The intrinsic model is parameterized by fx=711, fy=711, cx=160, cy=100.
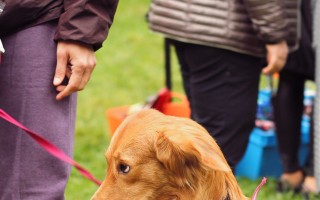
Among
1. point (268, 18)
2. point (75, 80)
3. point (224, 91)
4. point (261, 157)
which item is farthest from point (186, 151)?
point (261, 157)

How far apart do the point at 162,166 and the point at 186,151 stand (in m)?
0.23

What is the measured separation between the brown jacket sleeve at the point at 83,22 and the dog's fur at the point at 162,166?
17.0 inches

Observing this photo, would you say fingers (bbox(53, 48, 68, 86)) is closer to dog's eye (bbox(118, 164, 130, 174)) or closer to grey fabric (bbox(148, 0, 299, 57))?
dog's eye (bbox(118, 164, 130, 174))

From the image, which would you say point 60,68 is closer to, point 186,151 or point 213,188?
point 186,151

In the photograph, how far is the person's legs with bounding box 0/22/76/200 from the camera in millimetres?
3086

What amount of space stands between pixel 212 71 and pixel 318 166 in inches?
38.7

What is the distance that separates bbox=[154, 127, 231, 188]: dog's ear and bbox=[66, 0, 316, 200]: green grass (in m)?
2.44

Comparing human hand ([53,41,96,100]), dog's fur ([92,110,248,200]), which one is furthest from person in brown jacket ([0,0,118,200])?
dog's fur ([92,110,248,200])

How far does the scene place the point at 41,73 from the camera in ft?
10.2

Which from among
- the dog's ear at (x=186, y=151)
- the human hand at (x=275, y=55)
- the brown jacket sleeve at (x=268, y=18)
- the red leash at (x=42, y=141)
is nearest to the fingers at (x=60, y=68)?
the red leash at (x=42, y=141)

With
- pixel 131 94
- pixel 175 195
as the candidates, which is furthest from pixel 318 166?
pixel 131 94

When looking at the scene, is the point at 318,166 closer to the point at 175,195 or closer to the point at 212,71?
the point at 212,71

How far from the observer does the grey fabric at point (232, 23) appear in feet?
12.8

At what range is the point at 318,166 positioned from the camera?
173 inches
